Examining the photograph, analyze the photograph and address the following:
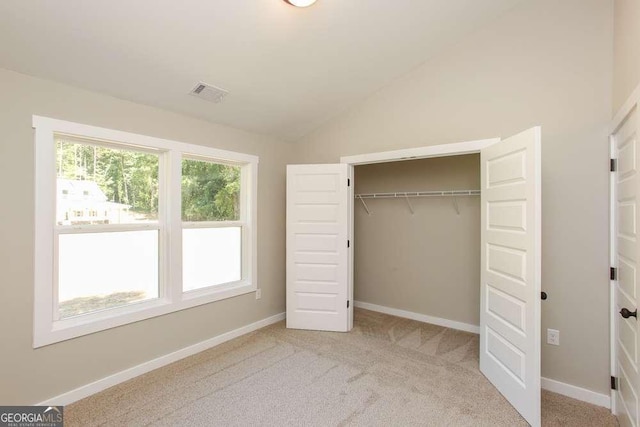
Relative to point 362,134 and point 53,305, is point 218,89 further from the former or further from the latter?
point 53,305

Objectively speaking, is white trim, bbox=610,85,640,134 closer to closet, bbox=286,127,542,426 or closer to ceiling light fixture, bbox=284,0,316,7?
closet, bbox=286,127,542,426

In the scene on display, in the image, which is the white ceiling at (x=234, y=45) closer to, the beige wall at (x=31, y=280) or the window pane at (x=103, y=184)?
the beige wall at (x=31, y=280)

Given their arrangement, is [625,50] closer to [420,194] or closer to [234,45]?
[420,194]

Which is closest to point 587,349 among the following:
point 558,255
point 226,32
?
point 558,255

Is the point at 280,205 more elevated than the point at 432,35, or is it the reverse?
the point at 432,35

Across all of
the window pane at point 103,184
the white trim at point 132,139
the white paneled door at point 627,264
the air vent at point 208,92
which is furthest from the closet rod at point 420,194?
the window pane at point 103,184

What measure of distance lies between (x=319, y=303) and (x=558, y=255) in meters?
2.38

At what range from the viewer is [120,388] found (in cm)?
249

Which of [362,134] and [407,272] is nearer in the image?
[362,134]

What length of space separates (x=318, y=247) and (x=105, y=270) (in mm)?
2079

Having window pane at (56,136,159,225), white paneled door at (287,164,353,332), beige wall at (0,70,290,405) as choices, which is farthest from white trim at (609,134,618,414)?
window pane at (56,136,159,225)

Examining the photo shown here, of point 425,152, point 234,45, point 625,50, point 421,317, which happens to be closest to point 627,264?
point 625,50

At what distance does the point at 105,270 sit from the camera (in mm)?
2637

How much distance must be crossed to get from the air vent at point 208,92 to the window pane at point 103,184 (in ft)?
2.39
